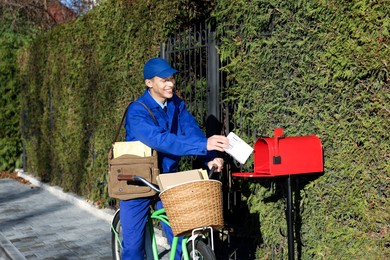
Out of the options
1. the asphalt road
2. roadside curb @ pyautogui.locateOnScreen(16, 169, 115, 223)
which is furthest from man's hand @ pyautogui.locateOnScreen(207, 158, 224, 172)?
roadside curb @ pyautogui.locateOnScreen(16, 169, 115, 223)

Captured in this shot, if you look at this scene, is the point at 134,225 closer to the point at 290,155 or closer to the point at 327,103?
the point at 290,155

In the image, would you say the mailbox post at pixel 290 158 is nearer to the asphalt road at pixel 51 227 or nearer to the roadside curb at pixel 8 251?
the asphalt road at pixel 51 227

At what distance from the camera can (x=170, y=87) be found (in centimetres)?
457

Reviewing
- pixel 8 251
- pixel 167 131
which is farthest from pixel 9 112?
pixel 167 131

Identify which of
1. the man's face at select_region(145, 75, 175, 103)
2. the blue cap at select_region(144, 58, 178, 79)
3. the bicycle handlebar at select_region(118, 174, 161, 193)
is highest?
the blue cap at select_region(144, 58, 178, 79)

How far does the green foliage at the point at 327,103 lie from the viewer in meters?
Answer: 4.05

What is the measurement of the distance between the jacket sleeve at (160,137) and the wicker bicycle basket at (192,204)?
38 centimetres

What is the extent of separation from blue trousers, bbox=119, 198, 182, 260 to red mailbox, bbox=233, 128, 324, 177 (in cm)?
92

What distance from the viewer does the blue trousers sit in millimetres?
4637

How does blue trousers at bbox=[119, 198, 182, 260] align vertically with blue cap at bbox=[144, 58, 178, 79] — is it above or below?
below

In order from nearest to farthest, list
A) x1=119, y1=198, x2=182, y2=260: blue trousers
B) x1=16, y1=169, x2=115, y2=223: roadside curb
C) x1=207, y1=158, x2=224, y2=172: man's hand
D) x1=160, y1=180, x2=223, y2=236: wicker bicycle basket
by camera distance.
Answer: x1=160, y1=180, x2=223, y2=236: wicker bicycle basket → x1=207, y1=158, x2=224, y2=172: man's hand → x1=119, y1=198, x2=182, y2=260: blue trousers → x1=16, y1=169, x2=115, y2=223: roadside curb

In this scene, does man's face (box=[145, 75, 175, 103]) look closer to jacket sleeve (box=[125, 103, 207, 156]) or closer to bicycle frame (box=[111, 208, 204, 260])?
jacket sleeve (box=[125, 103, 207, 156])

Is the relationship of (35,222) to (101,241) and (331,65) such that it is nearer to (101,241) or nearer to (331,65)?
(101,241)

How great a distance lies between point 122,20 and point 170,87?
4.01m
